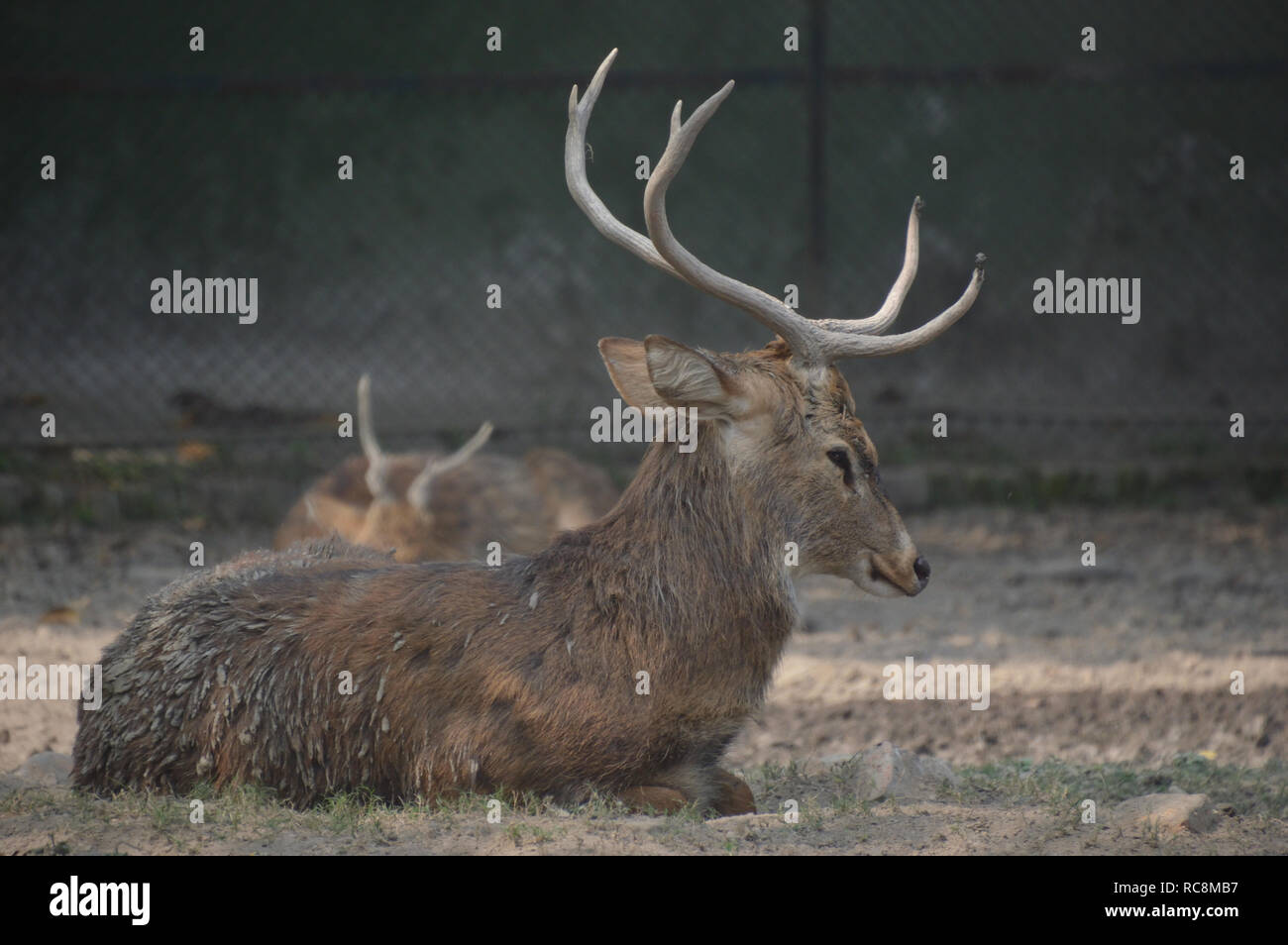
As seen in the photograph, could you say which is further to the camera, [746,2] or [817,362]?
[746,2]

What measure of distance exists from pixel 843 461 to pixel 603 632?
86 centimetres

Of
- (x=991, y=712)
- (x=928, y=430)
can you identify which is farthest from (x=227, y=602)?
(x=928, y=430)

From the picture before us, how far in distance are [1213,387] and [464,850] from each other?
31.9 feet

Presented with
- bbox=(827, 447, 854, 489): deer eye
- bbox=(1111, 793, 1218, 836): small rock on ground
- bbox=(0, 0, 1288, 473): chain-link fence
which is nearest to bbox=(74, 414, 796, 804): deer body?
bbox=(827, 447, 854, 489): deer eye

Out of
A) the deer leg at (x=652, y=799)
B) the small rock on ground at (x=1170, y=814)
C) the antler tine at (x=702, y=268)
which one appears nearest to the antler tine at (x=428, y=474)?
the antler tine at (x=702, y=268)

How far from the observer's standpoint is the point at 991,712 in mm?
6375

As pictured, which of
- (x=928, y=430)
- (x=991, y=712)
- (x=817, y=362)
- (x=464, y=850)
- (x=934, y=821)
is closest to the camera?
(x=464, y=850)

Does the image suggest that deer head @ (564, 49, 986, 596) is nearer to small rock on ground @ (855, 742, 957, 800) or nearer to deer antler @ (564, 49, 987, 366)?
deer antler @ (564, 49, 987, 366)

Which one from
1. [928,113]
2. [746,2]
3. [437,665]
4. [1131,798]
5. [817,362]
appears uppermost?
[746,2]

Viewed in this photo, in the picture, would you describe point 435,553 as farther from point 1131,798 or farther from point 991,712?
point 1131,798

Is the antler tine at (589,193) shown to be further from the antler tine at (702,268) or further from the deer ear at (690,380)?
the deer ear at (690,380)

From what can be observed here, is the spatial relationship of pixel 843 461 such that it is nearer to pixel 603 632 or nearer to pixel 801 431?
pixel 801 431

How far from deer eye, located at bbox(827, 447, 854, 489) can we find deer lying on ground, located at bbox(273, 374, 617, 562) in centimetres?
385

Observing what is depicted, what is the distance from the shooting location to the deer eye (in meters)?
4.44
